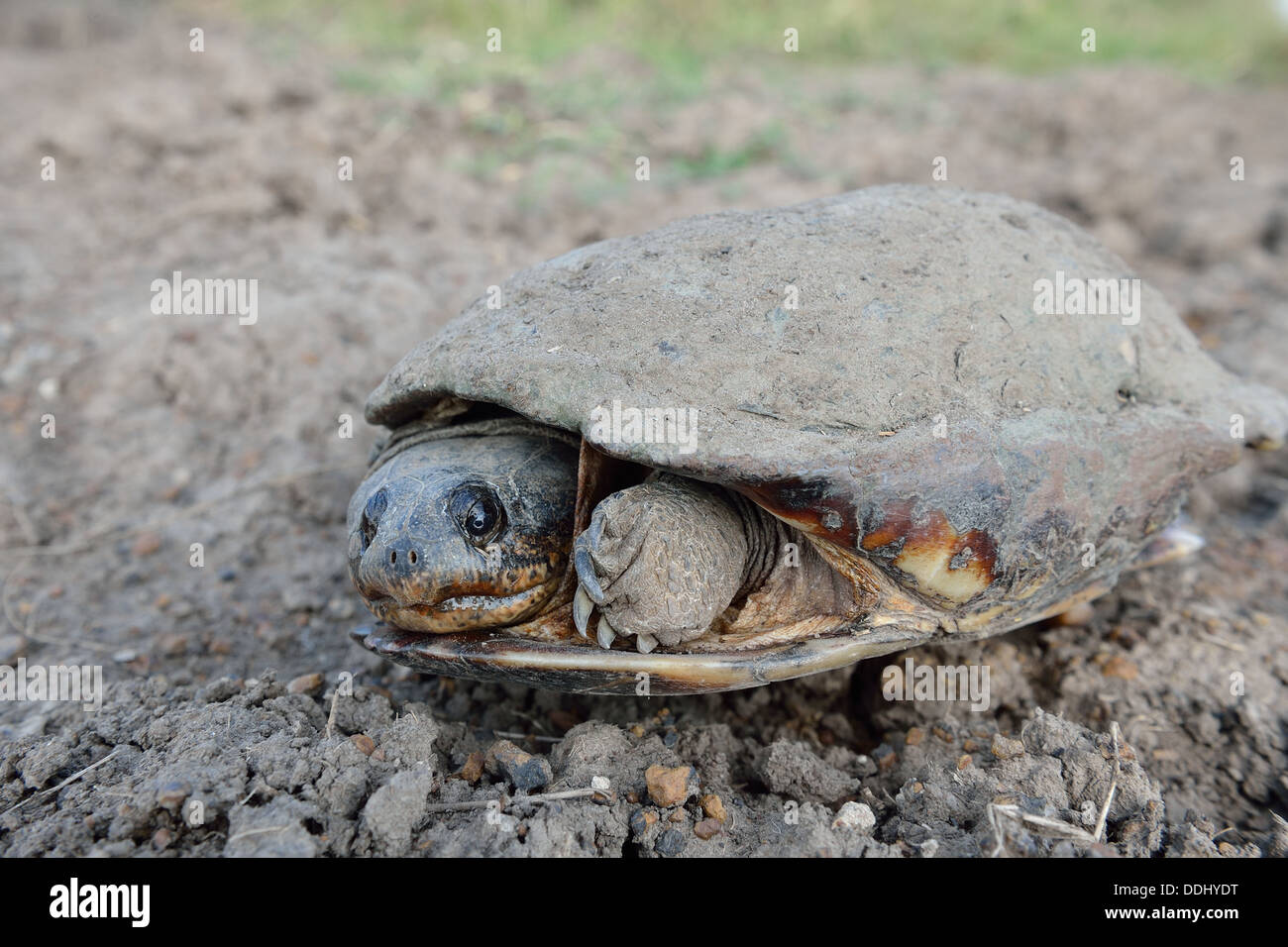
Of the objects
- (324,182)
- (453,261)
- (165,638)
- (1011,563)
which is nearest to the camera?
(1011,563)

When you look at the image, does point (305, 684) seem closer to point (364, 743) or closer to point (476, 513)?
point (364, 743)

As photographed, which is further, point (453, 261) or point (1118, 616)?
point (453, 261)

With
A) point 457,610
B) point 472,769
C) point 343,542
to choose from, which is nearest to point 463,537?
point 457,610

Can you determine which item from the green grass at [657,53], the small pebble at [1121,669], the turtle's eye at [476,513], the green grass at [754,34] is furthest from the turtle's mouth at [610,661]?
the green grass at [754,34]

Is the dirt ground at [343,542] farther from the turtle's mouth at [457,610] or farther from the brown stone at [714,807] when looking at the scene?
the turtle's mouth at [457,610]

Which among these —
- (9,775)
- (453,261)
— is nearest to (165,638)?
(9,775)

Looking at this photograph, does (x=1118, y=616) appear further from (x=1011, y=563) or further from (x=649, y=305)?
(x=649, y=305)
